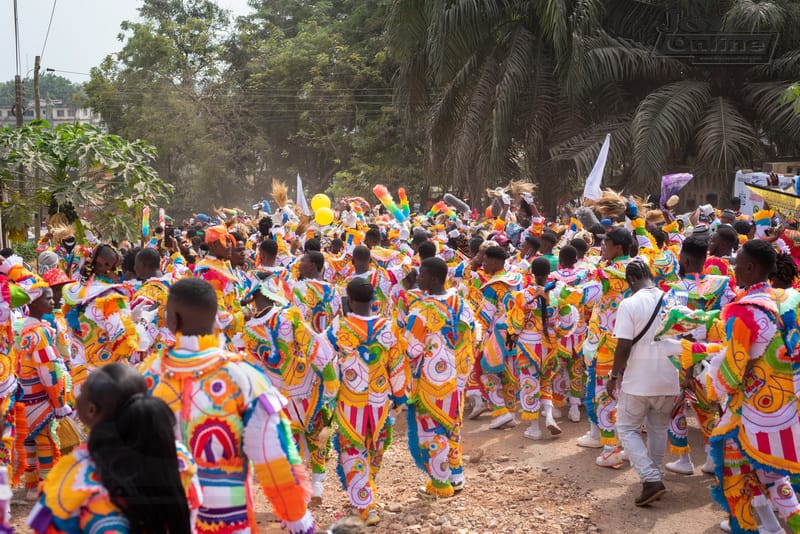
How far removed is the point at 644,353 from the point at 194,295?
3.76m

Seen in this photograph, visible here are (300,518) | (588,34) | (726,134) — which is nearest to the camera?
(300,518)

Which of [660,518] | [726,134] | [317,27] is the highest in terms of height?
[317,27]

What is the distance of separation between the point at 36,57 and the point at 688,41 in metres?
Result: 22.4

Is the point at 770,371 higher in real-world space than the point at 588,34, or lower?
lower

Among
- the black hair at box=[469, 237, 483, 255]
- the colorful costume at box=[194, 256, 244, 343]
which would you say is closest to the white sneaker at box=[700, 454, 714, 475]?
the colorful costume at box=[194, 256, 244, 343]

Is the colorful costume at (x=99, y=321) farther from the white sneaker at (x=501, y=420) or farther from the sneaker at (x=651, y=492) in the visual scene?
the sneaker at (x=651, y=492)

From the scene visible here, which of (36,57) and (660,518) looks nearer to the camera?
(660,518)

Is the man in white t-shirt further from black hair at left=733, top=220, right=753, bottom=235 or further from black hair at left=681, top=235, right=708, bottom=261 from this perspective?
black hair at left=733, top=220, right=753, bottom=235

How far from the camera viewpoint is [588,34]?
67.7 ft

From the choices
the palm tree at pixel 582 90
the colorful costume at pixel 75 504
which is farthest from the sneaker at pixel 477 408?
the palm tree at pixel 582 90

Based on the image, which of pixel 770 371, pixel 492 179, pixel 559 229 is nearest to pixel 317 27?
pixel 492 179

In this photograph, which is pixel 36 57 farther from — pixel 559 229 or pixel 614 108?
pixel 559 229

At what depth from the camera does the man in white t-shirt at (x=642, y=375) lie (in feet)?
19.3

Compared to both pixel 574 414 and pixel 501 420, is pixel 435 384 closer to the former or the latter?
pixel 501 420
